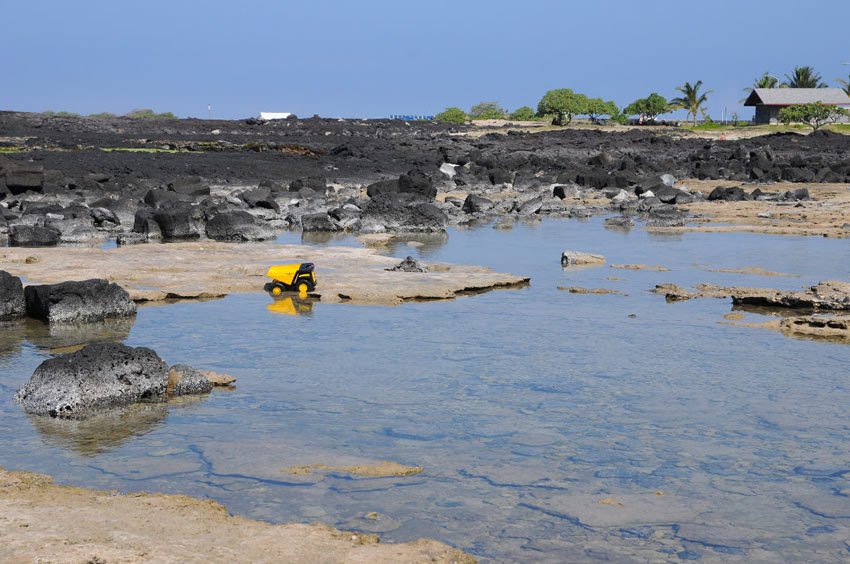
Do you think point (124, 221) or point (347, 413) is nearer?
point (347, 413)

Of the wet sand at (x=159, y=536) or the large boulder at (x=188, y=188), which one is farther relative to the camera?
the large boulder at (x=188, y=188)

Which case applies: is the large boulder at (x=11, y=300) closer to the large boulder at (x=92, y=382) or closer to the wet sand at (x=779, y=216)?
the large boulder at (x=92, y=382)

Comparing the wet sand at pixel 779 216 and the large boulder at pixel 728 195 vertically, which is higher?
the large boulder at pixel 728 195

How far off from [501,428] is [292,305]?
6.06 metres

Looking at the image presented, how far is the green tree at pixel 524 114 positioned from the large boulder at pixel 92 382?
99220 millimetres

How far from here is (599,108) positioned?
102938mm

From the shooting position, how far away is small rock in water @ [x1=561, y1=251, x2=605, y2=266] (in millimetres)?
18703

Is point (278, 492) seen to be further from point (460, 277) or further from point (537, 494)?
point (460, 277)

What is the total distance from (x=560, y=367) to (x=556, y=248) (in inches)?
453

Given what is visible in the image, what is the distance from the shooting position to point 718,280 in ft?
55.0

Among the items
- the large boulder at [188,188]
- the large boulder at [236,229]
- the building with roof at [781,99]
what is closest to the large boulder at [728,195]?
the large boulder at [188,188]

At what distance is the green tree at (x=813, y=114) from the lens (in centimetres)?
7044

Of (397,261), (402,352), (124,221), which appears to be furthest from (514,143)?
(402,352)

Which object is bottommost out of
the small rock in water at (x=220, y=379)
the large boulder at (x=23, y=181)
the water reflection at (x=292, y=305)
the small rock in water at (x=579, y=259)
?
the small rock in water at (x=220, y=379)
